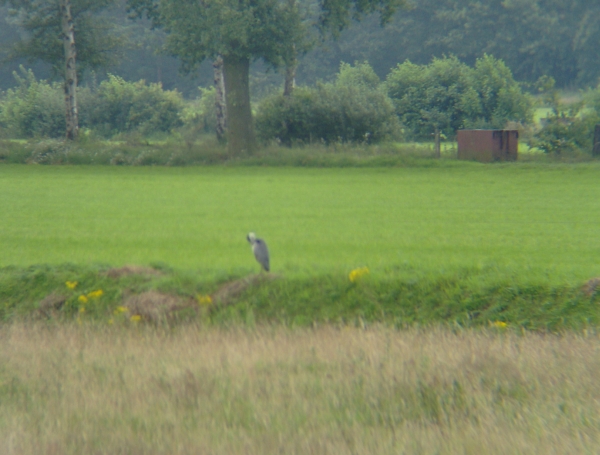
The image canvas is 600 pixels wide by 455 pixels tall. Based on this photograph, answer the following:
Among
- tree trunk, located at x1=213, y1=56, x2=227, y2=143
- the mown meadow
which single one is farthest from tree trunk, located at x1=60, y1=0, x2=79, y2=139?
the mown meadow

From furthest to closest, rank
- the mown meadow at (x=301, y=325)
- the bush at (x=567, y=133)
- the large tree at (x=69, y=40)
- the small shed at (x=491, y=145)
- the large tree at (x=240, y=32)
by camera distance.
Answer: the large tree at (x=69, y=40) < the bush at (x=567, y=133) < the small shed at (x=491, y=145) < the large tree at (x=240, y=32) < the mown meadow at (x=301, y=325)

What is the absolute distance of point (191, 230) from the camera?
14.9m

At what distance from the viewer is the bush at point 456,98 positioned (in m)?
40.7

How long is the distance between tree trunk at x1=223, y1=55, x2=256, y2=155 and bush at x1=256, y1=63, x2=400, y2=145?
7.64 ft

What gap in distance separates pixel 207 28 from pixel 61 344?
22437 mm

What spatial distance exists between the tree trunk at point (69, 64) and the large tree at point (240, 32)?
487 cm

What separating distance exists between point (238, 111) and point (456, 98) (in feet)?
46.9

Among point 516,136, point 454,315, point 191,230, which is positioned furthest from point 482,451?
point 516,136

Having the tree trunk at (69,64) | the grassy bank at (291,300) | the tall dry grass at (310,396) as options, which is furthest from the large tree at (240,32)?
the tall dry grass at (310,396)

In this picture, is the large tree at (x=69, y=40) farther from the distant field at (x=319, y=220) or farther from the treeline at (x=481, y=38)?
the treeline at (x=481, y=38)

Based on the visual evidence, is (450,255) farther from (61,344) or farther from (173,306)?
(61,344)

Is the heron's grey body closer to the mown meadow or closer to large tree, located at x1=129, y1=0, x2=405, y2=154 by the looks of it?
the mown meadow

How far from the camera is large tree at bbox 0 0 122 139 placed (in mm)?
34125

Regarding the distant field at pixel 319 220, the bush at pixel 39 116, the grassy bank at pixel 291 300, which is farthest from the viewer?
the bush at pixel 39 116
